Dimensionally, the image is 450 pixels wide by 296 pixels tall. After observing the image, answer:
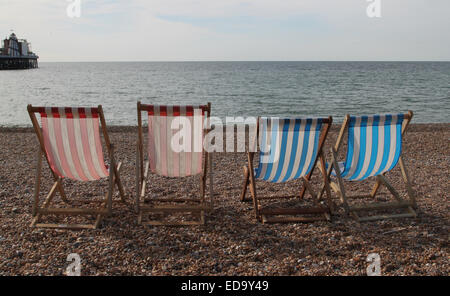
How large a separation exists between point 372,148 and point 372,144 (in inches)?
1.7

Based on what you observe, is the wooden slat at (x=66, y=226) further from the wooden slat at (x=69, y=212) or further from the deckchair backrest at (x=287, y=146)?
the deckchair backrest at (x=287, y=146)

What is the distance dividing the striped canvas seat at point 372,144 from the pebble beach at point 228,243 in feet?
1.74

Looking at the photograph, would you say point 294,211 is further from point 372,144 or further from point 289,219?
point 372,144

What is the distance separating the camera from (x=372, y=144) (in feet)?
12.0

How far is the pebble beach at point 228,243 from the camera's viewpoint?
9.14 feet

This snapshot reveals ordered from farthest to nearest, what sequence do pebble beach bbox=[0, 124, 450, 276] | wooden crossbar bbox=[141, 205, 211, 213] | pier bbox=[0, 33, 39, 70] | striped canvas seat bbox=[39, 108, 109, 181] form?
pier bbox=[0, 33, 39, 70] → wooden crossbar bbox=[141, 205, 211, 213] → striped canvas seat bbox=[39, 108, 109, 181] → pebble beach bbox=[0, 124, 450, 276]

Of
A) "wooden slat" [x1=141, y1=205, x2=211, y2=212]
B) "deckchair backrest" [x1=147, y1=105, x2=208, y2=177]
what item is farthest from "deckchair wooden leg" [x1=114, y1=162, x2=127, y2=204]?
"wooden slat" [x1=141, y1=205, x2=211, y2=212]

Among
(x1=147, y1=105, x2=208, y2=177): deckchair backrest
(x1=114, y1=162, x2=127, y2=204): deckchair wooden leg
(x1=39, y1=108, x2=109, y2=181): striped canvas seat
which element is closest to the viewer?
(x1=39, y1=108, x2=109, y2=181): striped canvas seat

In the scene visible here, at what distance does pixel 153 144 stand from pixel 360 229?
7.31ft

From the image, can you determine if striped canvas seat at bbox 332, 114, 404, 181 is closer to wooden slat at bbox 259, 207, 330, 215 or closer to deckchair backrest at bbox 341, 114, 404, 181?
deckchair backrest at bbox 341, 114, 404, 181

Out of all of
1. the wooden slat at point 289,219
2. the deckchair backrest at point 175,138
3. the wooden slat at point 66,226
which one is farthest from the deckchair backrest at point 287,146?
the wooden slat at point 66,226

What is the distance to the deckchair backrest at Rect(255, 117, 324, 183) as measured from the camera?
11.4 feet

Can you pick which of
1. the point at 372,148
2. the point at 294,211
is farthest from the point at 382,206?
the point at 294,211
